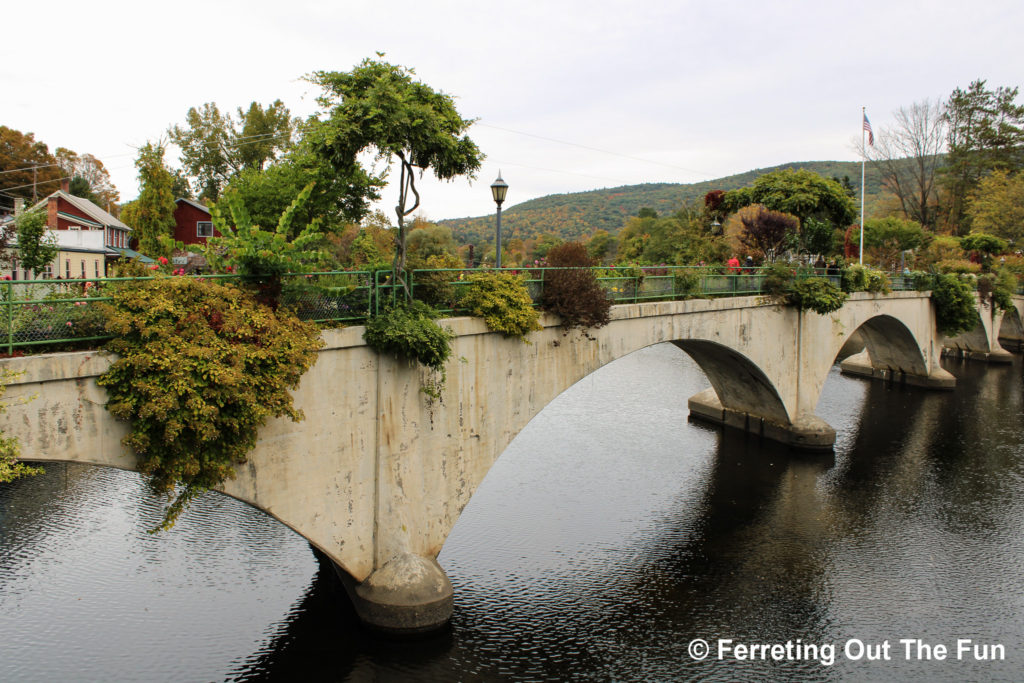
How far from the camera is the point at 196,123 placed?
163 ft

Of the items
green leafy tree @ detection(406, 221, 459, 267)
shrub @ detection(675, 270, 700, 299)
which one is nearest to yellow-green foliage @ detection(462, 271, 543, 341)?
shrub @ detection(675, 270, 700, 299)

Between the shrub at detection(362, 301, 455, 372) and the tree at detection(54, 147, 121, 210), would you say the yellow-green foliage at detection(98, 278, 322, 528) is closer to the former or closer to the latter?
the shrub at detection(362, 301, 455, 372)

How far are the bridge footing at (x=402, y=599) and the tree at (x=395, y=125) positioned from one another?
4.88 metres

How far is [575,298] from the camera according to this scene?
14.9 meters

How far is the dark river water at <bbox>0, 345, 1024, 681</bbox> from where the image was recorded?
12016 millimetres

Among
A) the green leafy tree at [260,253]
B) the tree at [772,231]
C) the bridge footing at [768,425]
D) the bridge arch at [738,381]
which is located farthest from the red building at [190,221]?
the green leafy tree at [260,253]

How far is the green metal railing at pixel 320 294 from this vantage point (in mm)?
8383

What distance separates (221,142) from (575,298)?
4266cm

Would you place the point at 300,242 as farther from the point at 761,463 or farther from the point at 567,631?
the point at 761,463

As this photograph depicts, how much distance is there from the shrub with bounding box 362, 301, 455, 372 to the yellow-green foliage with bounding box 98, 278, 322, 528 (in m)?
1.86

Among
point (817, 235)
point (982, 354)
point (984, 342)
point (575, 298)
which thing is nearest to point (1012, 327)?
point (982, 354)

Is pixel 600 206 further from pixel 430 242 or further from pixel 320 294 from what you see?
pixel 320 294

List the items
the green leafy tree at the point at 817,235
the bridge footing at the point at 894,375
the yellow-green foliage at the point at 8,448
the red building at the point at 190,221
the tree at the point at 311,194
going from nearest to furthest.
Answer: the yellow-green foliage at the point at 8,448 < the tree at the point at 311,194 < the green leafy tree at the point at 817,235 < the bridge footing at the point at 894,375 < the red building at the point at 190,221

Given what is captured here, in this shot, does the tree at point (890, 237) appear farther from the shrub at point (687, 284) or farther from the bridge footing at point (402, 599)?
the bridge footing at point (402, 599)
